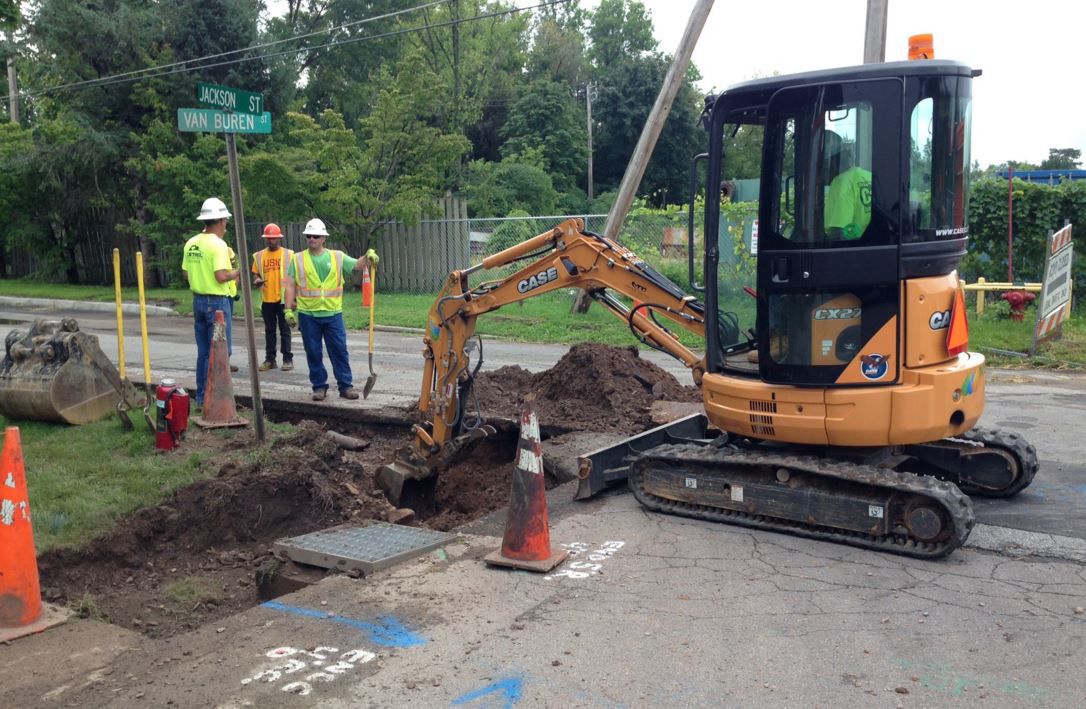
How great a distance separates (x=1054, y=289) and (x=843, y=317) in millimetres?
9780

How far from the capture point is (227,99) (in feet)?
26.3

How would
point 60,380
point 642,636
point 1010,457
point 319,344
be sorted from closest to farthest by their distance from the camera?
point 642,636
point 1010,457
point 60,380
point 319,344

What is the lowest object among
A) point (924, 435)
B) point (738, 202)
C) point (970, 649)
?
point (970, 649)

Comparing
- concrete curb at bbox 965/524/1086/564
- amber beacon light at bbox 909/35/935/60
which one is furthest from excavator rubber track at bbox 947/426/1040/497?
amber beacon light at bbox 909/35/935/60

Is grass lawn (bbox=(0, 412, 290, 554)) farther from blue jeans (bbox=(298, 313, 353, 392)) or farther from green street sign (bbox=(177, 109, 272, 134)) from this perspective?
green street sign (bbox=(177, 109, 272, 134))

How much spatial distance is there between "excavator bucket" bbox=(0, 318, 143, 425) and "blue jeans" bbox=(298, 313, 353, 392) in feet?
6.73

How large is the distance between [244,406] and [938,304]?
7378 mm

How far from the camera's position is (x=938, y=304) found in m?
5.89

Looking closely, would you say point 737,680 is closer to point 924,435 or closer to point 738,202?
point 924,435

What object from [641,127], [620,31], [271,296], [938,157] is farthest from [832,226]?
[620,31]

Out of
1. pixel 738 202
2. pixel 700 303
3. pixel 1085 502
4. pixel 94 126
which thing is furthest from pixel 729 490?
pixel 94 126

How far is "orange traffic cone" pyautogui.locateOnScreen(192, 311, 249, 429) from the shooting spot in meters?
9.05

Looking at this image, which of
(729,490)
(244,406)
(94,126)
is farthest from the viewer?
(94,126)

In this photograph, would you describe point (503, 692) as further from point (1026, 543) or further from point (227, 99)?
point (227, 99)
